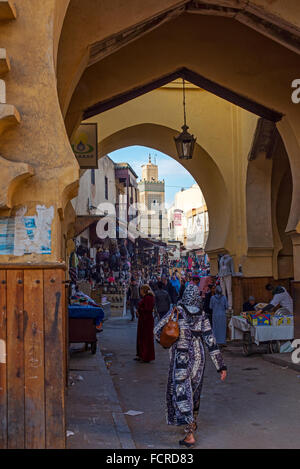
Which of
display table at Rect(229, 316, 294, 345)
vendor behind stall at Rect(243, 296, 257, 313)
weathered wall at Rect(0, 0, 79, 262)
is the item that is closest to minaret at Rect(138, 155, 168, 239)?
vendor behind stall at Rect(243, 296, 257, 313)

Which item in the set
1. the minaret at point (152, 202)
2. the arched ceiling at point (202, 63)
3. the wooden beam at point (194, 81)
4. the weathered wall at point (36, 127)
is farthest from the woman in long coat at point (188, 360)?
the minaret at point (152, 202)

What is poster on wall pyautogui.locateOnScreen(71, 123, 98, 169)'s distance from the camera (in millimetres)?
9812

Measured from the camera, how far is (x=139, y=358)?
11.8 metres

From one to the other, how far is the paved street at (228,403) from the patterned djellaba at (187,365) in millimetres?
310

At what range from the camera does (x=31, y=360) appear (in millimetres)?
4508

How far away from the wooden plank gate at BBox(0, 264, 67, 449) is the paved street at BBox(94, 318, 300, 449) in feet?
4.49

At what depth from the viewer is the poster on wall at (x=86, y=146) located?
386 inches

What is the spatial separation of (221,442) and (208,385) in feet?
10.7

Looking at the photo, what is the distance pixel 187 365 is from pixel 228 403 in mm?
2041

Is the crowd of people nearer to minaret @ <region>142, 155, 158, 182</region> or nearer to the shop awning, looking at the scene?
the shop awning

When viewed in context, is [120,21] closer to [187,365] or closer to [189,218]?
[187,365]

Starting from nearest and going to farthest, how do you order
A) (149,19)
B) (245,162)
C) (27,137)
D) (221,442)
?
(27,137) → (221,442) → (149,19) → (245,162)
